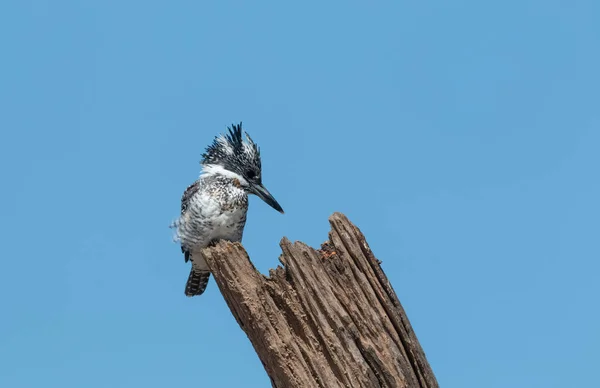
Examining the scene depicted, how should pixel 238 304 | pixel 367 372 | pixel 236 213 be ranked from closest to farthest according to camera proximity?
pixel 367 372 < pixel 238 304 < pixel 236 213

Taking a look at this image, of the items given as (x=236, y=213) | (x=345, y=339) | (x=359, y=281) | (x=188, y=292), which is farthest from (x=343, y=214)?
(x=188, y=292)

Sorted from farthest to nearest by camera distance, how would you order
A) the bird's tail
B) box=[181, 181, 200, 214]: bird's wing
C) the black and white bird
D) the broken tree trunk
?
the bird's tail → box=[181, 181, 200, 214]: bird's wing → the black and white bird → the broken tree trunk

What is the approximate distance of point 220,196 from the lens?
23.0ft

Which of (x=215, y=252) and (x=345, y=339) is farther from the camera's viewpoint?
(x=215, y=252)

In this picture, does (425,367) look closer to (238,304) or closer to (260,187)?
(238,304)

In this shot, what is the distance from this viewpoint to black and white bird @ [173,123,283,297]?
6.99 meters

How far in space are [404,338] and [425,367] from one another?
256mm

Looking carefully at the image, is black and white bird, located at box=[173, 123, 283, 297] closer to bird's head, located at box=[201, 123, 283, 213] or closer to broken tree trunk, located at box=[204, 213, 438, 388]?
bird's head, located at box=[201, 123, 283, 213]

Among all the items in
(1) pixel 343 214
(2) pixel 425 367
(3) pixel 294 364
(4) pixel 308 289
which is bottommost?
(2) pixel 425 367

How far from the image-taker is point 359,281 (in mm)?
5348

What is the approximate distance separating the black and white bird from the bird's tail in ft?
0.10

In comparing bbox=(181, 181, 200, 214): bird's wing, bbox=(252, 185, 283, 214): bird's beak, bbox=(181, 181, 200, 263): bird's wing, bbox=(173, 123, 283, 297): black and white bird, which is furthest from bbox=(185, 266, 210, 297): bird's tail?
bbox=(252, 185, 283, 214): bird's beak

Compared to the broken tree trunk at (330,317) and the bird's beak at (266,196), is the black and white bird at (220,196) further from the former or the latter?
the broken tree trunk at (330,317)

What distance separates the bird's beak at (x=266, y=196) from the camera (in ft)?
23.9
